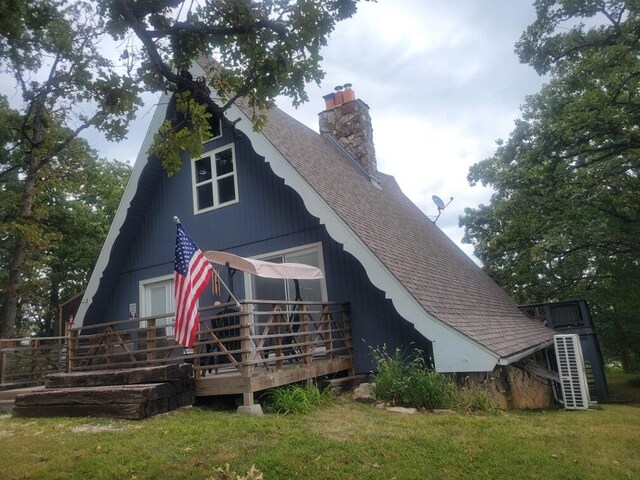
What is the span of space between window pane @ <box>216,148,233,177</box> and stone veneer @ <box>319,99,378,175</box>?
5.18 metres

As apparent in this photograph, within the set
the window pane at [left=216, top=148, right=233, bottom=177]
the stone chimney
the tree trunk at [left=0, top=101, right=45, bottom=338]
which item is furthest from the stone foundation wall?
the tree trunk at [left=0, top=101, right=45, bottom=338]

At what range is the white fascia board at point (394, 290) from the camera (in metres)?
6.77

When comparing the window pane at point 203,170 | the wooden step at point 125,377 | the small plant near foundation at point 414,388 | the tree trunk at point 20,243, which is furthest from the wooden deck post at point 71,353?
the tree trunk at point 20,243

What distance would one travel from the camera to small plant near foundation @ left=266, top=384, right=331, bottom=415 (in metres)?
6.38

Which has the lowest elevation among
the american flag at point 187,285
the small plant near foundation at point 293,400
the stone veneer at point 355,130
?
the small plant near foundation at point 293,400

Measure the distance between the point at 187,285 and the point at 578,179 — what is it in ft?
40.6

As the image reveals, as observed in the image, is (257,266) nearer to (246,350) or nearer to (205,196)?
(246,350)

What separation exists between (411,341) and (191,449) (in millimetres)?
4895

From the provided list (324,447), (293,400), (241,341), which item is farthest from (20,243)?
(324,447)

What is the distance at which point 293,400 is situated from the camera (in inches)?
257

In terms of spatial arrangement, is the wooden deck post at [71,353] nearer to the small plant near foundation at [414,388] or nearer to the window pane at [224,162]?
the window pane at [224,162]

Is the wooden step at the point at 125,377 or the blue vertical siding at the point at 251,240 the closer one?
the wooden step at the point at 125,377

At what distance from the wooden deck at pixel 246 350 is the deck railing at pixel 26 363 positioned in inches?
2.1

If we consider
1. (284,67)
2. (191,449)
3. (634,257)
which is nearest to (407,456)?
(191,449)
